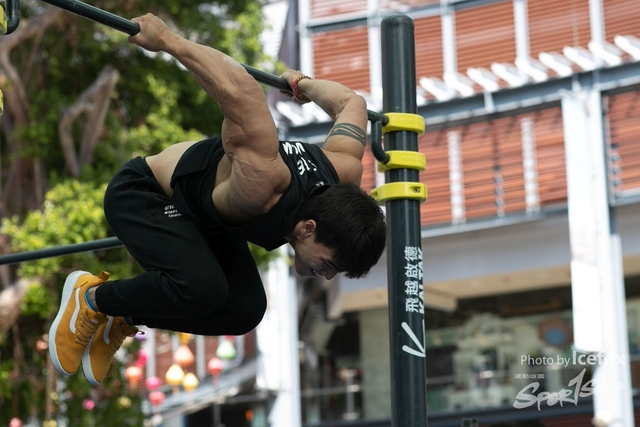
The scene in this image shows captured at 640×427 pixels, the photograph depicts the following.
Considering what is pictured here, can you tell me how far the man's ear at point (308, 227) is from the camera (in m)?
2.77

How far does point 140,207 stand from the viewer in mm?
2982

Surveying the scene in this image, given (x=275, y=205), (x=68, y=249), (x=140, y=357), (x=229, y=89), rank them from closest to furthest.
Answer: (x=229, y=89)
(x=275, y=205)
(x=68, y=249)
(x=140, y=357)

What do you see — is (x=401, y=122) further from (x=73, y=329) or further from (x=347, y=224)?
(x=73, y=329)

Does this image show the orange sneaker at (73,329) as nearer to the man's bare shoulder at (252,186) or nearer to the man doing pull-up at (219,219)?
the man doing pull-up at (219,219)

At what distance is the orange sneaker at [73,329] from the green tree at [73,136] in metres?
5.04

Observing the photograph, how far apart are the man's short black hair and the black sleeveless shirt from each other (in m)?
0.05

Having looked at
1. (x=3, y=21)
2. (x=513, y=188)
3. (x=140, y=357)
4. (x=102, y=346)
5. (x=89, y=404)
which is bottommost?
(x=89, y=404)

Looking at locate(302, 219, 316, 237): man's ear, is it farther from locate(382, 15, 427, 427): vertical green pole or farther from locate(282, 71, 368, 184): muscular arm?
locate(382, 15, 427, 427): vertical green pole

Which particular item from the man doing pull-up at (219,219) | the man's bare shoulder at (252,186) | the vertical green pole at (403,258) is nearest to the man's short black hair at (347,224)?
the man doing pull-up at (219,219)

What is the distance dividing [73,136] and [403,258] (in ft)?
21.1

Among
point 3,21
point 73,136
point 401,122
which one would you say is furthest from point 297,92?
point 73,136

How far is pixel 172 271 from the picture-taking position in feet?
9.28

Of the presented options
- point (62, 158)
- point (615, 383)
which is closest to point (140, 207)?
point (62, 158)

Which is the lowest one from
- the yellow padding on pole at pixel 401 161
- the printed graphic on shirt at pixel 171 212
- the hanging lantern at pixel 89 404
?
the hanging lantern at pixel 89 404
